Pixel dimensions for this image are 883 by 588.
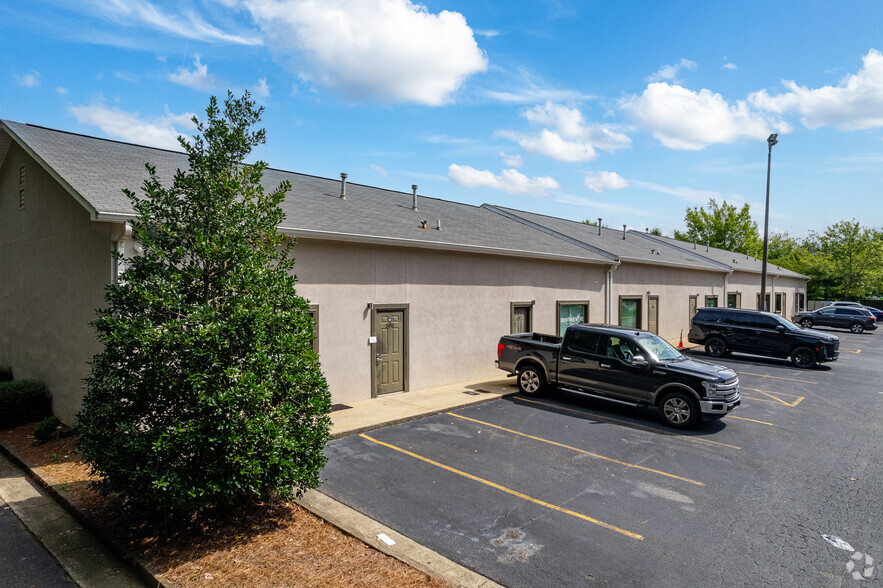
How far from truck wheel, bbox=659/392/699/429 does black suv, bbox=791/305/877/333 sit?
30.3 metres

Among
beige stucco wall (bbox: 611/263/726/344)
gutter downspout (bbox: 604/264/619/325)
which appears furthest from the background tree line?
gutter downspout (bbox: 604/264/619/325)

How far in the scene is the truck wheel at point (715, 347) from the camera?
1998 cm

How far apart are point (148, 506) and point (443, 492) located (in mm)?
3589

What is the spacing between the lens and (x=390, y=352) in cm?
1198

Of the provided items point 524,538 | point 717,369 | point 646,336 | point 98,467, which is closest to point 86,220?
point 98,467

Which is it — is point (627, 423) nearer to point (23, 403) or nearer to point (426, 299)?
point (426, 299)

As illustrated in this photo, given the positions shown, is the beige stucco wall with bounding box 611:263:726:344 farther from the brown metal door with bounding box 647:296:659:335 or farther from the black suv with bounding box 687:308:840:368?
the black suv with bounding box 687:308:840:368

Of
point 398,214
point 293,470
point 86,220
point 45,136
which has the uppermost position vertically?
point 45,136

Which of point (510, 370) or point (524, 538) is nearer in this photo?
point (524, 538)

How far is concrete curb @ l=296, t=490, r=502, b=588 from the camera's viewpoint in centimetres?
488

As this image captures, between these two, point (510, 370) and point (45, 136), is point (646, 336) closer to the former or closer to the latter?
point (510, 370)

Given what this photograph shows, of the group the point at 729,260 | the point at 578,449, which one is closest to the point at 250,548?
the point at 578,449

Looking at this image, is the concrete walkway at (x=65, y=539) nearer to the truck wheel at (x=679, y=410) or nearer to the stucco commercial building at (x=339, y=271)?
the stucco commercial building at (x=339, y=271)

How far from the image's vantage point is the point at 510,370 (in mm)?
12734
